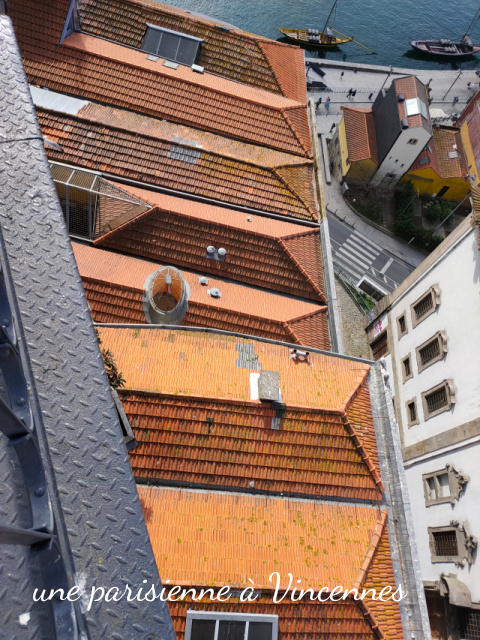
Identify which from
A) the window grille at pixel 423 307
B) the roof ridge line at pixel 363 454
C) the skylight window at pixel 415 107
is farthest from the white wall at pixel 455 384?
the skylight window at pixel 415 107

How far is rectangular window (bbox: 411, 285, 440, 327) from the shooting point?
27.5m

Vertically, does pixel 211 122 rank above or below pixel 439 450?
above

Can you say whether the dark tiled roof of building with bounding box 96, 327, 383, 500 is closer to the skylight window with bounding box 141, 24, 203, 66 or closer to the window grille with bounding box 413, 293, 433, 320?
the window grille with bounding box 413, 293, 433, 320

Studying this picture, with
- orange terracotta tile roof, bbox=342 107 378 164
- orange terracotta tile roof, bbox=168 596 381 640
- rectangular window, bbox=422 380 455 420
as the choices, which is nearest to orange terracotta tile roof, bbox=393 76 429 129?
orange terracotta tile roof, bbox=342 107 378 164

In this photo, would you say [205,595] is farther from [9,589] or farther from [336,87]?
[336,87]

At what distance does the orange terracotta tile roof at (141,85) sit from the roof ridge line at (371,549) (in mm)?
25957

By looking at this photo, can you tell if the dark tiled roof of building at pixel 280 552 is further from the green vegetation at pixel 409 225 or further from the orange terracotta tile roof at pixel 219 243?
the green vegetation at pixel 409 225

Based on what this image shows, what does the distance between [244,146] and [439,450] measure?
24349 mm

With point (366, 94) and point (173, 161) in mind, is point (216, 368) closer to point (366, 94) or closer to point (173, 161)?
point (173, 161)

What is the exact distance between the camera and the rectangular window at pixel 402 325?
31.4 m

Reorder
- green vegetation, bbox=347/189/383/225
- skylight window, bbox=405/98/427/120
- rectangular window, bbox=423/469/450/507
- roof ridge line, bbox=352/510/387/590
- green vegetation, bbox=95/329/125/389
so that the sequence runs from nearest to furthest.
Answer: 1. green vegetation, bbox=95/329/125/389
2. roof ridge line, bbox=352/510/387/590
3. rectangular window, bbox=423/469/450/507
4. skylight window, bbox=405/98/427/120
5. green vegetation, bbox=347/189/383/225

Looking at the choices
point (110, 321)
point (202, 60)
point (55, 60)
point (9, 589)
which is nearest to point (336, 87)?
point (202, 60)

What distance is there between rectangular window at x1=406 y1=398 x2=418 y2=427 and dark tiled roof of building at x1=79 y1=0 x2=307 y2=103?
25325 millimetres

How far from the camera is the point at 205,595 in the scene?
53.3 ft
